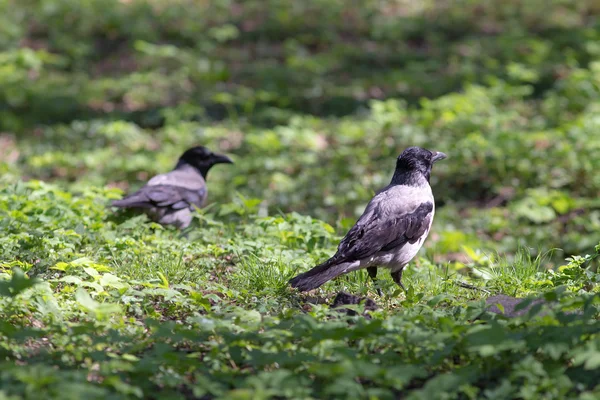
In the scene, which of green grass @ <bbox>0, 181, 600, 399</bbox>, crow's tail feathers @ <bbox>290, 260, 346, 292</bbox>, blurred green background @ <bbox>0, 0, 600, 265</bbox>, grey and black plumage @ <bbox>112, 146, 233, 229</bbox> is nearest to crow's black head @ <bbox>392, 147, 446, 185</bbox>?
green grass @ <bbox>0, 181, 600, 399</bbox>

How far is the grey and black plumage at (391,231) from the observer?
18.1ft

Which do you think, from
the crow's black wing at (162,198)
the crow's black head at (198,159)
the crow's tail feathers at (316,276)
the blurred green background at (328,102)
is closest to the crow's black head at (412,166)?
the blurred green background at (328,102)

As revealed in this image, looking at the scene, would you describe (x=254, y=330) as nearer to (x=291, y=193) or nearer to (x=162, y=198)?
(x=162, y=198)

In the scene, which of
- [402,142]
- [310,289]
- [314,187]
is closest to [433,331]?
[310,289]

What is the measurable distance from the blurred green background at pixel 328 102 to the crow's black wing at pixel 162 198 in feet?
3.76

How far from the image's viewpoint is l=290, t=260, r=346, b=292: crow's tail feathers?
17.3 feet

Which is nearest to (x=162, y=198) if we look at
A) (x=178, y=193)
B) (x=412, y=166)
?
(x=178, y=193)

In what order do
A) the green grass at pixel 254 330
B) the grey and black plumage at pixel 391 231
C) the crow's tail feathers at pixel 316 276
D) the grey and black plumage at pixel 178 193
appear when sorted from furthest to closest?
the grey and black plumage at pixel 178 193 → the grey and black plumage at pixel 391 231 → the crow's tail feathers at pixel 316 276 → the green grass at pixel 254 330

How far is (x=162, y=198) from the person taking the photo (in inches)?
314

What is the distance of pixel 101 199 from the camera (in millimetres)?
8023

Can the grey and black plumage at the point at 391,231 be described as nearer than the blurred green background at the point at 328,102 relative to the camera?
Yes

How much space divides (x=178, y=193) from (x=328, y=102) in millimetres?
6134

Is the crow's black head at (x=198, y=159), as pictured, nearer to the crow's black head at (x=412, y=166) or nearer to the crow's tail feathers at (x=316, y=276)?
the crow's black head at (x=412, y=166)

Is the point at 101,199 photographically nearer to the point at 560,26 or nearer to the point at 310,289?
→ the point at 310,289
